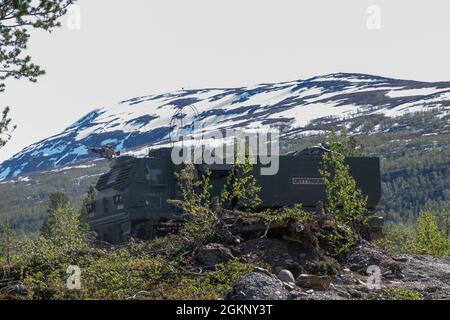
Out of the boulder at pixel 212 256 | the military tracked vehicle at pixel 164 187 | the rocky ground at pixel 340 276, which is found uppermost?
the military tracked vehicle at pixel 164 187

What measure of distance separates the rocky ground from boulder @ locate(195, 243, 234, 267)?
409 mm

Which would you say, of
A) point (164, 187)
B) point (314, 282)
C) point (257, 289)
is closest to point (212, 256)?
point (314, 282)

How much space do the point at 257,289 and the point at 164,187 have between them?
17.9m

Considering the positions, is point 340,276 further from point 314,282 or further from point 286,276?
point 314,282

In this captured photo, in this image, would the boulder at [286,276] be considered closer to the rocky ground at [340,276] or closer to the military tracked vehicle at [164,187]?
the rocky ground at [340,276]

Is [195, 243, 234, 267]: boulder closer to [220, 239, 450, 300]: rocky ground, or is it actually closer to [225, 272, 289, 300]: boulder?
[220, 239, 450, 300]: rocky ground

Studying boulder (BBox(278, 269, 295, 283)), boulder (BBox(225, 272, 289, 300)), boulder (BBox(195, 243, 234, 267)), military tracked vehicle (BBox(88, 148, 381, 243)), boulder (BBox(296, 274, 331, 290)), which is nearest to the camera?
boulder (BBox(225, 272, 289, 300))

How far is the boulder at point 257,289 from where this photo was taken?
16.4 metres

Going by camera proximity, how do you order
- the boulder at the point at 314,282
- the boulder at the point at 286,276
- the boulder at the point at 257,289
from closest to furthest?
the boulder at the point at 257,289, the boulder at the point at 314,282, the boulder at the point at 286,276

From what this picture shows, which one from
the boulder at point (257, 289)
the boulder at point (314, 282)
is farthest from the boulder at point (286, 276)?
the boulder at point (257, 289)

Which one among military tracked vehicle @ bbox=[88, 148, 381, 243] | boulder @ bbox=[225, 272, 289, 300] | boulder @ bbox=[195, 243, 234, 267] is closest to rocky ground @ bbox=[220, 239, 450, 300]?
boulder @ bbox=[225, 272, 289, 300]

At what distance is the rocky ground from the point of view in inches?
671

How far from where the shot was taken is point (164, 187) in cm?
3422

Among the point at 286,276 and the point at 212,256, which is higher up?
the point at 212,256
